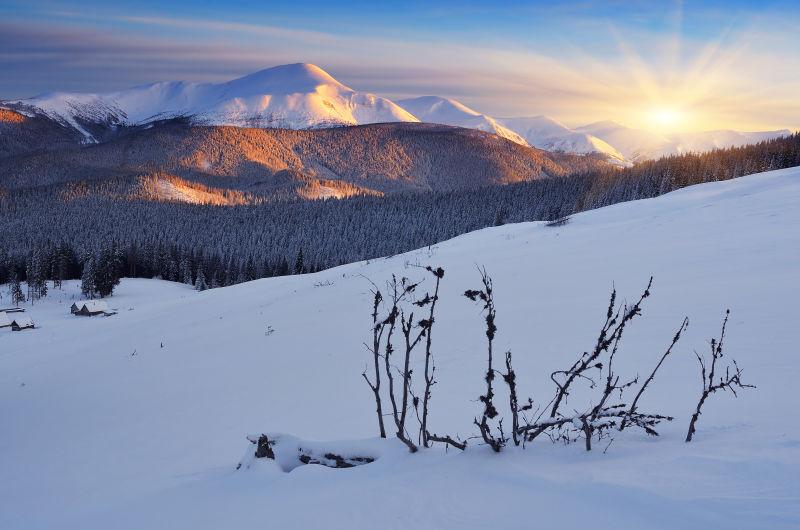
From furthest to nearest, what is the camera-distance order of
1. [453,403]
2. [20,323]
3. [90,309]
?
1. [90,309]
2. [20,323]
3. [453,403]

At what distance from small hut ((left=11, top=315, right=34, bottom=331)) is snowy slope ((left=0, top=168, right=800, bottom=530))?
30020mm

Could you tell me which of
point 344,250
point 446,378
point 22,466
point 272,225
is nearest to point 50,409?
point 22,466

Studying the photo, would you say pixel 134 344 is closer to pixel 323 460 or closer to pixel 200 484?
pixel 200 484

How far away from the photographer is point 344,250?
Answer: 11975 cm

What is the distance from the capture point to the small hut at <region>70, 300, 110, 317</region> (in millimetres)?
55250

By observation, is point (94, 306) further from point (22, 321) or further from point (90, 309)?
point (22, 321)

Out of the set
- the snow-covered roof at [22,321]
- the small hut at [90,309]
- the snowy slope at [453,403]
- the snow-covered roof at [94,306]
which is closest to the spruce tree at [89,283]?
the small hut at [90,309]

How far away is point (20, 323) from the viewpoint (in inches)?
1854

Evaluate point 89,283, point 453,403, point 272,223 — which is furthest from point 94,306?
point 272,223

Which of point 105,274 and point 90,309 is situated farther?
point 105,274

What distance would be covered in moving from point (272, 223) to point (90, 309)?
85.6 meters

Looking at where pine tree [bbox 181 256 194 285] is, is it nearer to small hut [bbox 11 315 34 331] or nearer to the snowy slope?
small hut [bbox 11 315 34 331]

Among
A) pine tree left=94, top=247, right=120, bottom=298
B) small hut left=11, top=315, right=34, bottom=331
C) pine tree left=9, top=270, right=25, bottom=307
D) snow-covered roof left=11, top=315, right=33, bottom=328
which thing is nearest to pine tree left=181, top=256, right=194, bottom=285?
pine tree left=94, top=247, right=120, bottom=298

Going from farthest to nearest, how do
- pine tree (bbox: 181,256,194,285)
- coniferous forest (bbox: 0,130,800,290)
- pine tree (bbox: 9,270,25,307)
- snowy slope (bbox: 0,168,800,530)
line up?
pine tree (bbox: 181,256,194,285) → coniferous forest (bbox: 0,130,800,290) → pine tree (bbox: 9,270,25,307) → snowy slope (bbox: 0,168,800,530)
